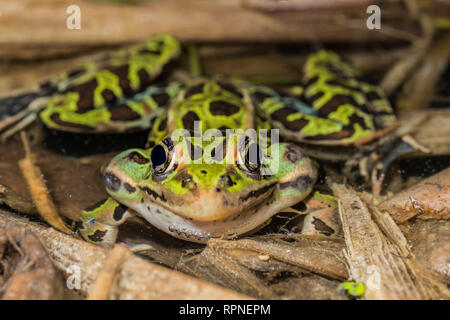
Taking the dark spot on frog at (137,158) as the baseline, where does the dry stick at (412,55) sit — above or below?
above

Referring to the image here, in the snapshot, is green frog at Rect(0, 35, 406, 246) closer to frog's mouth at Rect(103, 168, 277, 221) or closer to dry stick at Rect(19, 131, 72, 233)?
frog's mouth at Rect(103, 168, 277, 221)

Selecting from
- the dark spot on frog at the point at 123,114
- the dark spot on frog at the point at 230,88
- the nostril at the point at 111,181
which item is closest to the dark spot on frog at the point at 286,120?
the dark spot on frog at the point at 230,88

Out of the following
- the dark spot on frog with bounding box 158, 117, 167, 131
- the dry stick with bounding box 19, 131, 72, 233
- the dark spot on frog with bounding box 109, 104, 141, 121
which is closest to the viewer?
the dry stick with bounding box 19, 131, 72, 233

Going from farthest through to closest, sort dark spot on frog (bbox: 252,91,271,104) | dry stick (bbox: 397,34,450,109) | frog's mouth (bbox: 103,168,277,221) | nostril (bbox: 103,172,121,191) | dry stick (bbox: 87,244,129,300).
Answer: dry stick (bbox: 397,34,450,109)
dark spot on frog (bbox: 252,91,271,104)
nostril (bbox: 103,172,121,191)
frog's mouth (bbox: 103,168,277,221)
dry stick (bbox: 87,244,129,300)

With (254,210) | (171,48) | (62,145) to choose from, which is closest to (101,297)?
(254,210)

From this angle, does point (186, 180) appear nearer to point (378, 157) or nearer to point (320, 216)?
point (320, 216)

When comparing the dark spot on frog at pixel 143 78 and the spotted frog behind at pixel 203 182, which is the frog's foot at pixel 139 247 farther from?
the dark spot on frog at pixel 143 78

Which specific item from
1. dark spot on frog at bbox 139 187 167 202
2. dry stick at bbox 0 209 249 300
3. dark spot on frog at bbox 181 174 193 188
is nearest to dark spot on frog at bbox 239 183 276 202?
dark spot on frog at bbox 181 174 193 188
